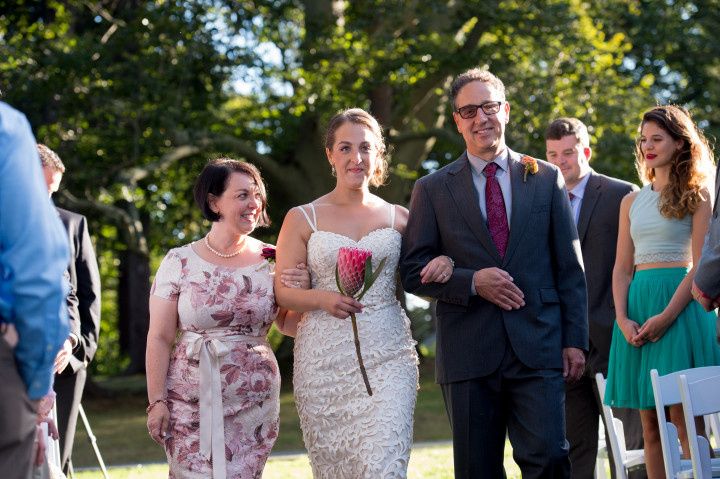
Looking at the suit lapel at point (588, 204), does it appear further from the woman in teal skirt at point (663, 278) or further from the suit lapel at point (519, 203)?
the suit lapel at point (519, 203)

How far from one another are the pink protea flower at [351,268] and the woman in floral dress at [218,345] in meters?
0.28

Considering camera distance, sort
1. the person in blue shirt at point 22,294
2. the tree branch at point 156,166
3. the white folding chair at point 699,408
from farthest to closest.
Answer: the tree branch at point 156,166
the white folding chair at point 699,408
the person in blue shirt at point 22,294

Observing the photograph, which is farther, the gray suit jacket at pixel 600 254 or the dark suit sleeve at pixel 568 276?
the gray suit jacket at pixel 600 254

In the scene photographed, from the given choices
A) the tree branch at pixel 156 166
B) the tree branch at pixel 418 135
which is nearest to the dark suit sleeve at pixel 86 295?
the tree branch at pixel 156 166

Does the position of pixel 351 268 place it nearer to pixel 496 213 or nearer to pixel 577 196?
pixel 496 213

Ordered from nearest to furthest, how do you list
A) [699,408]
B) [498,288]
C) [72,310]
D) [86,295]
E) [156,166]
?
[699,408] < [498,288] < [72,310] < [86,295] < [156,166]

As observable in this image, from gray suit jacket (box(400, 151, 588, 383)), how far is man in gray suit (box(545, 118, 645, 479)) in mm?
1938

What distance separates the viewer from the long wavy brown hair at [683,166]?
6.55 meters

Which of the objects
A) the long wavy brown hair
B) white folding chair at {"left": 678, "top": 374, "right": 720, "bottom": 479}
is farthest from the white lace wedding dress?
the long wavy brown hair

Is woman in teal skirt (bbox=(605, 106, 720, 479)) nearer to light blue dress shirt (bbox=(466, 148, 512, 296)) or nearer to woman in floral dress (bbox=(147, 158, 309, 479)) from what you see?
light blue dress shirt (bbox=(466, 148, 512, 296))

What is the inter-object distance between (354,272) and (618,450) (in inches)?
73.1

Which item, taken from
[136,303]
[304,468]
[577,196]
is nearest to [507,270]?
[577,196]

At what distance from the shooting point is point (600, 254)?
25.2ft

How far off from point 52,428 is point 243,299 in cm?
147
